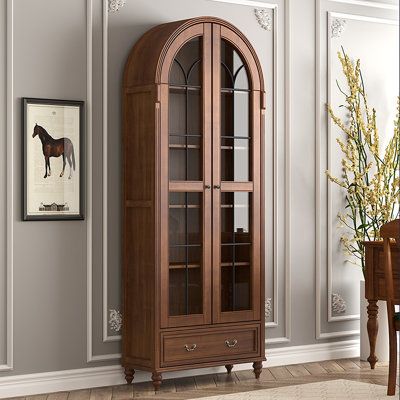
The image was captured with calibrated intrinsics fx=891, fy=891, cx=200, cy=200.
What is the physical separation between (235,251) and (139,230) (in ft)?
1.95

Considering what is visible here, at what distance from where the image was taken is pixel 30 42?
193 inches

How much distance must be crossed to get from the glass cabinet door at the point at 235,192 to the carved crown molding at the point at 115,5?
624 mm

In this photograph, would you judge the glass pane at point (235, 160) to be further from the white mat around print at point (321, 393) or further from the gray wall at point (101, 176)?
the white mat around print at point (321, 393)

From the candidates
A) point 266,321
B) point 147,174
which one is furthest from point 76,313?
point 266,321

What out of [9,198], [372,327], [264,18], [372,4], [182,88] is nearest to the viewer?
[9,198]

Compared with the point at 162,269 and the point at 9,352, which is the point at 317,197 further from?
the point at 9,352

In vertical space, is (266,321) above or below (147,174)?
below

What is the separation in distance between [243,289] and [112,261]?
Answer: 31.3 inches

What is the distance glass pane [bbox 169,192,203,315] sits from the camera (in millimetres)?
5027

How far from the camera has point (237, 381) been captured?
5.37 meters

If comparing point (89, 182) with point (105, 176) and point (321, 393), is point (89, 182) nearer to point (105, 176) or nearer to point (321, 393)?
point (105, 176)

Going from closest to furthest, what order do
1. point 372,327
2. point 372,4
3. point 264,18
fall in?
point 372,327 < point 264,18 < point 372,4

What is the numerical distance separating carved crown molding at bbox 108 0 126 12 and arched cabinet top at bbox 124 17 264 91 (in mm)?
224

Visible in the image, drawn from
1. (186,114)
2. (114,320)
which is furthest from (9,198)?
(186,114)
